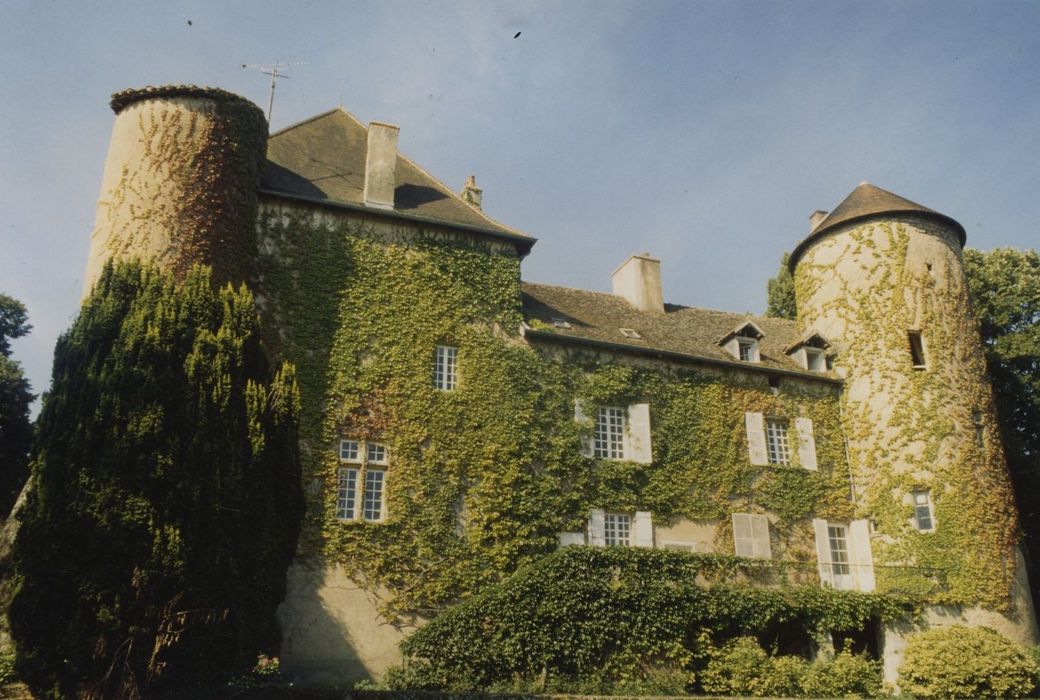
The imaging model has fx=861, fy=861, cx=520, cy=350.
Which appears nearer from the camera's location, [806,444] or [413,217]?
[413,217]

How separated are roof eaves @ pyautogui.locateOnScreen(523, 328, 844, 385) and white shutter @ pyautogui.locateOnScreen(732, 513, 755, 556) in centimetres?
373

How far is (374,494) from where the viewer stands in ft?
54.5

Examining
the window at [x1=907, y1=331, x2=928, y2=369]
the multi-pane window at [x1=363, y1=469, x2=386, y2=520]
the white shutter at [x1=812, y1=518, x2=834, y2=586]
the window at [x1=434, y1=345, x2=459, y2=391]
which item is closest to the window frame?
the white shutter at [x1=812, y1=518, x2=834, y2=586]

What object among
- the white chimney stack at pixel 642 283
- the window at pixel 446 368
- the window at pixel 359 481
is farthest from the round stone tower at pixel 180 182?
the white chimney stack at pixel 642 283

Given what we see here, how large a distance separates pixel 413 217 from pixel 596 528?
772cm

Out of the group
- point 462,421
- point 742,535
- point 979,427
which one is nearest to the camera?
point 462,421

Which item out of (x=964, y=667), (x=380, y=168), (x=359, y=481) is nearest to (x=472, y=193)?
(x=380, y=168)

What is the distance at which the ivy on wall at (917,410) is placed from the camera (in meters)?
19.5

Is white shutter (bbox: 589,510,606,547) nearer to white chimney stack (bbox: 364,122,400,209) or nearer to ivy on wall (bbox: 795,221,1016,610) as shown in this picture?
ivy on wall (bbox: 795,221,1016,610)

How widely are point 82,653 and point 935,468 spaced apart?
18.1 metres

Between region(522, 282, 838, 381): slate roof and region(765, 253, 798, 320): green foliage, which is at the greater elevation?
region(765, 253, 798, 320): green foliage

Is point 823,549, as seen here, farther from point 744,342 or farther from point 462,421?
point 462,421

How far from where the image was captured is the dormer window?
21859 millimetres

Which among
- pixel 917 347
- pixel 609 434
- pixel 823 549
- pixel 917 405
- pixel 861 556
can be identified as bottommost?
pixel 861 556
